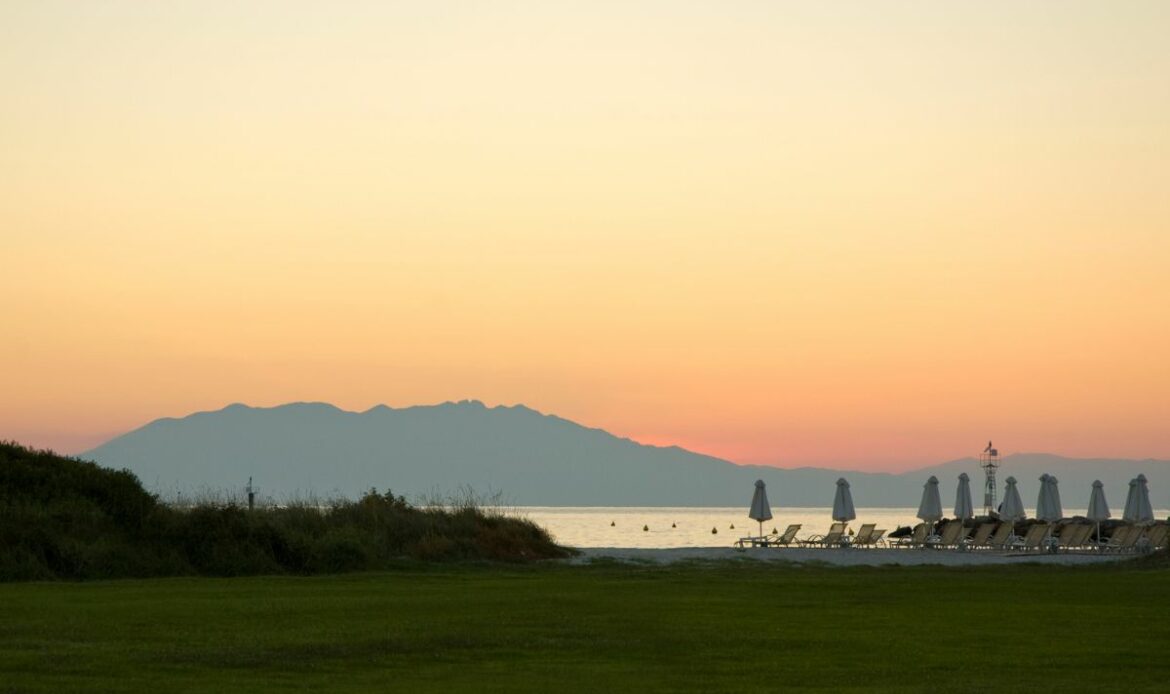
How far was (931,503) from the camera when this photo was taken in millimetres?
38312

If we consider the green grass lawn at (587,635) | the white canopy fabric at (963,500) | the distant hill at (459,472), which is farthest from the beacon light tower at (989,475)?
the distant hill at (459,472)

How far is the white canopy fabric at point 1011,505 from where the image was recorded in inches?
1490

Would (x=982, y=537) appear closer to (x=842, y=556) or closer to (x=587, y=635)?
(x=842, y=556)

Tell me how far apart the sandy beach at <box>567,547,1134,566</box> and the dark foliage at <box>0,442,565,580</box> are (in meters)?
2.14

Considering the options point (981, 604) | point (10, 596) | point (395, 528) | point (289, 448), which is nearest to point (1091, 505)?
point (395, 528)

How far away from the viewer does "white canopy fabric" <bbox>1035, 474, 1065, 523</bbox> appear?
3800 centimetres

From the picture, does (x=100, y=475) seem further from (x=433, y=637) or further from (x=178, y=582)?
(x=433, y=637)

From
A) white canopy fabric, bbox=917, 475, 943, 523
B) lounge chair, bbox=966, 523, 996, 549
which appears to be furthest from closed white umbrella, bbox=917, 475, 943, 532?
lounge chair, bbox=966, 523, 996, 549

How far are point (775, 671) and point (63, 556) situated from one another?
1424 cm

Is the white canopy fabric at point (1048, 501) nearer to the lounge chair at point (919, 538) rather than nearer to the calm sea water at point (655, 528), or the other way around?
the lounge chair at point (919, 538)

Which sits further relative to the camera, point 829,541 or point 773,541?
point 773,541

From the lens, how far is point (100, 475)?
26.5m

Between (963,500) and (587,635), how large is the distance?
25.9 m

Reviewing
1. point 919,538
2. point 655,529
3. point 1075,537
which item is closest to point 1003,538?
point 1075,537
